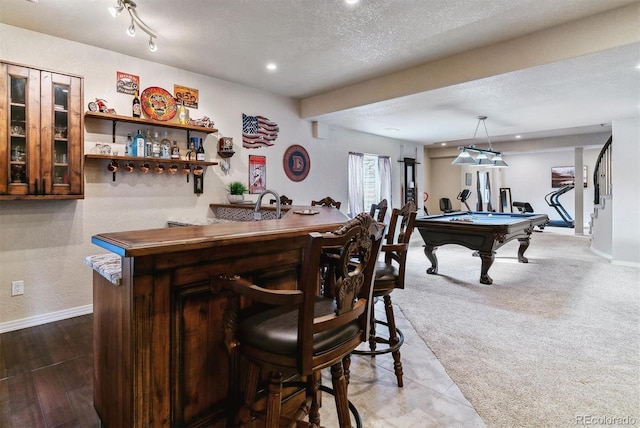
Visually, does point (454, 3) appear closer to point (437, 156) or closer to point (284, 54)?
point (284, 54)

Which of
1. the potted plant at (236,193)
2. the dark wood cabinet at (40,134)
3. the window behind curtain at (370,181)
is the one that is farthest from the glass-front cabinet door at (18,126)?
the window behind curtain at (370,181)

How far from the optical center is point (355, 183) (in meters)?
6.75

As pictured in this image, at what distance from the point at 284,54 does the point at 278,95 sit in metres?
1.53

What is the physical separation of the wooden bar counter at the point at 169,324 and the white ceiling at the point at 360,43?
226 centimetres

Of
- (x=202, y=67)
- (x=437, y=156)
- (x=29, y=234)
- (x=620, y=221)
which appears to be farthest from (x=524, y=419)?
(x=437, y=156)

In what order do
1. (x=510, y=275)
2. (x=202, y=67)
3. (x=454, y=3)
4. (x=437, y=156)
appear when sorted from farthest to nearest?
1. (x=437, y=156)
2. (x=510, y=275)
3. (x=202, y=67)
4. (x=454, y=3)

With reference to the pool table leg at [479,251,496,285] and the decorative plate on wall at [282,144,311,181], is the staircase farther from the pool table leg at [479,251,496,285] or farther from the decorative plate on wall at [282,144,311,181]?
the decorative plate on wall at [282,144,311,181]

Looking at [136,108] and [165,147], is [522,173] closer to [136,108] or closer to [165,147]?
[165,147]

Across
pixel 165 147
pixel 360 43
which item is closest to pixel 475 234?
pixel 360 43

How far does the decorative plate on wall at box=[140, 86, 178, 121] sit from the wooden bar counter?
9.32 ft

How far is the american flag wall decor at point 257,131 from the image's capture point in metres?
4.75

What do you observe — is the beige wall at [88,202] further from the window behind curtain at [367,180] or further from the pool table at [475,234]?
the pool table at [475,234]

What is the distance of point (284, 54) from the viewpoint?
12.0ft

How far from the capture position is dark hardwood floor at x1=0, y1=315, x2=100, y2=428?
182 centimetres
